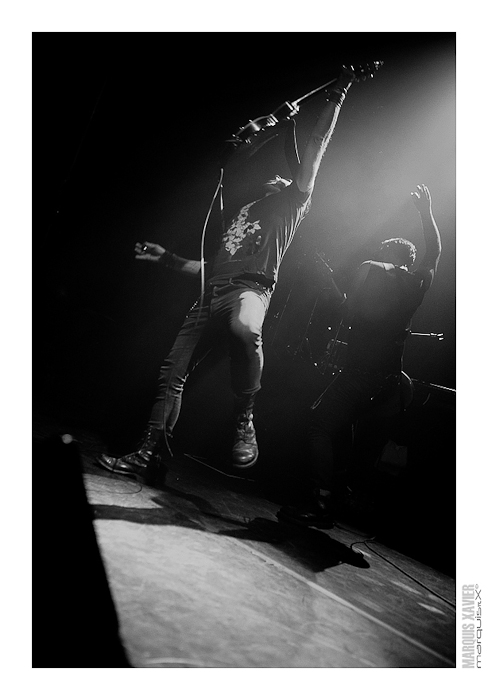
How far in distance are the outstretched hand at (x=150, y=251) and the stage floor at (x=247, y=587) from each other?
97 centimetres

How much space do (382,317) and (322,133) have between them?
993 millimetres

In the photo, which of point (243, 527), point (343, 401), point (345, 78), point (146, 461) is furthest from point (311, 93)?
point (243, 527)

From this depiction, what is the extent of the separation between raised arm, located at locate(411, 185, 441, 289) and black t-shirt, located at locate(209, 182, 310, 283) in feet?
1.99

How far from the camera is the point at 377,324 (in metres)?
2.40

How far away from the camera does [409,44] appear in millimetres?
2227

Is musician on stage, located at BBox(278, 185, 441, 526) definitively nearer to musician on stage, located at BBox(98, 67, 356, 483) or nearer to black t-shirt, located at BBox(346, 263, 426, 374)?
black t-shirt, located at BBox(346, 263, 426, 374)

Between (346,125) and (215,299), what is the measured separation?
1.14m

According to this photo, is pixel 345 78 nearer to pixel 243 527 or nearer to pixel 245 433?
pixel 245 433

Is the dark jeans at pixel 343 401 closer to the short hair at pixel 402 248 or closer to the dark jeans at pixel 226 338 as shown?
the dark jeans at pixel 226 338

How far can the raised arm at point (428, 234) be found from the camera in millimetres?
2365

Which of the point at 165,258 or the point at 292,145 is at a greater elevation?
the point at 292,145

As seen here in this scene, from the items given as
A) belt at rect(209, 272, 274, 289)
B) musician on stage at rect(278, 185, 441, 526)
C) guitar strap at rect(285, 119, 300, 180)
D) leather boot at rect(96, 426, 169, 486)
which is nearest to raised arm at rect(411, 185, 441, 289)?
musician on stage at rect(278, 185, 441, 526)
